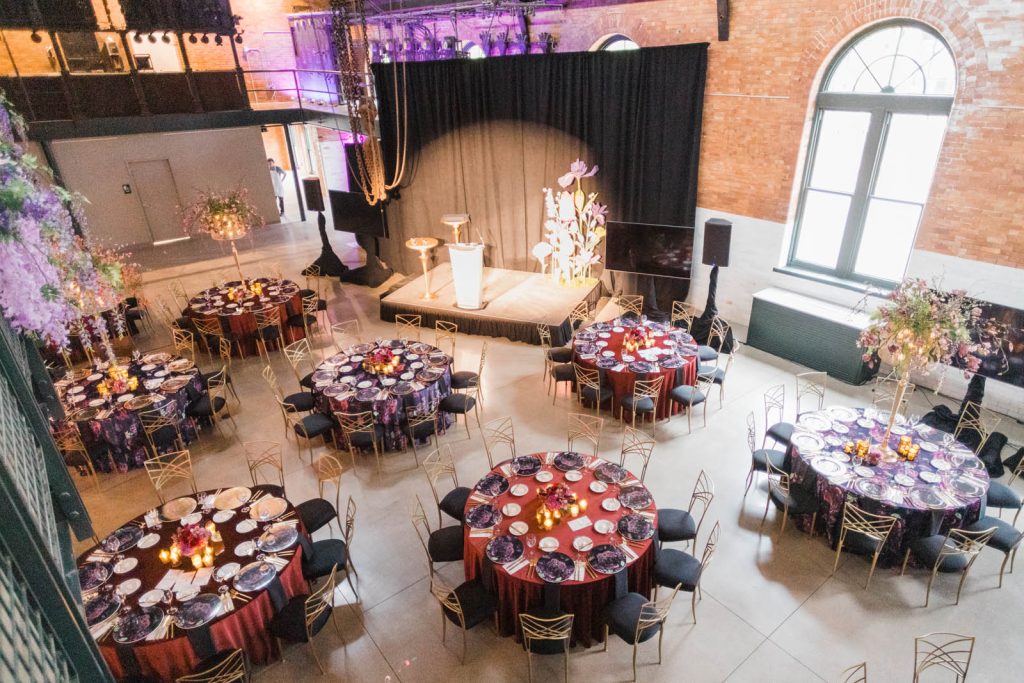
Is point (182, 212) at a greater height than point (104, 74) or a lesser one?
lesser

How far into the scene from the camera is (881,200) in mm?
8438

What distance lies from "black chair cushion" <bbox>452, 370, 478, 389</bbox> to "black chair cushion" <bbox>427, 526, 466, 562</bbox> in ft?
9.26

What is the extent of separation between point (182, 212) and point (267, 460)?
13236 mm

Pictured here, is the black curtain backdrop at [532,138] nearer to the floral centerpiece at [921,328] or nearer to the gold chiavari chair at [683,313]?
the gold chiavari chair at [683,313]

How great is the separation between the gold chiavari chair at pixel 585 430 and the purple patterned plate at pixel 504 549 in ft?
6.87

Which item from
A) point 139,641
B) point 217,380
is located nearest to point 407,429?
point 217,380

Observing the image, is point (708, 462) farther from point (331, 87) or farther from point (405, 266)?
point (331, 87)

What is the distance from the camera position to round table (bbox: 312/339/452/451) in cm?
718

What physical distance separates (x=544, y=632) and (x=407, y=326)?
289 inches

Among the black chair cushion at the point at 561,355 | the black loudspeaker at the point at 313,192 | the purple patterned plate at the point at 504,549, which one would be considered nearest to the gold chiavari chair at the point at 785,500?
the purple patterned plate at the point at 504,549

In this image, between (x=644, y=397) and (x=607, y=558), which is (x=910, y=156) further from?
(x=607, y=558)

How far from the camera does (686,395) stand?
748 centimetres

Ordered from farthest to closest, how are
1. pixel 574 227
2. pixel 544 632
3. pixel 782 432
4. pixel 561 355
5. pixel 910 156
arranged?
pixel 574 227, pixel 561 355, pixel 910 156, pixel 782 432, pixel 544 632

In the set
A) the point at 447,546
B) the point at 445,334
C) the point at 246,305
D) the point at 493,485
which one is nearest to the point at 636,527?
the point at 493,485
